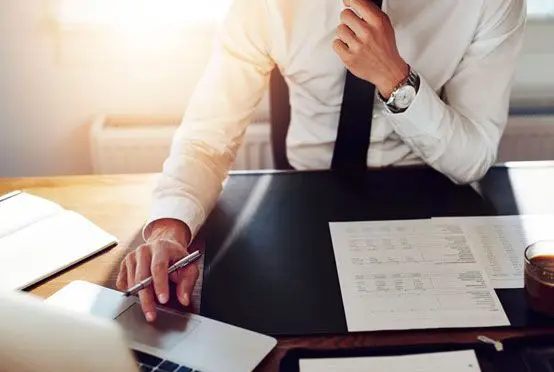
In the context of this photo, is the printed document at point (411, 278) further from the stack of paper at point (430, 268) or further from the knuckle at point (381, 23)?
the knuckle at point (381, 23)

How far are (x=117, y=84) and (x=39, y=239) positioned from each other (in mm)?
792

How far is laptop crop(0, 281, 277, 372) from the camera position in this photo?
0.64 metres

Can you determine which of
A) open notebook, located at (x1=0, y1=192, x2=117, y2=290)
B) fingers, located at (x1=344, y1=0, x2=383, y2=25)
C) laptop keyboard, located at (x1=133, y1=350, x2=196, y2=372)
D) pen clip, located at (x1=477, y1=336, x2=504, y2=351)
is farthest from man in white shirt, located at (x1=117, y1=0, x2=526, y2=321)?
pen clip, located at (x1=477, y1=336, x2=504, y2=351)

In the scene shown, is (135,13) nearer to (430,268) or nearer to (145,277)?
(145,277)

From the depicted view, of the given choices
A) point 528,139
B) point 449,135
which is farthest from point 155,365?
point 528,139

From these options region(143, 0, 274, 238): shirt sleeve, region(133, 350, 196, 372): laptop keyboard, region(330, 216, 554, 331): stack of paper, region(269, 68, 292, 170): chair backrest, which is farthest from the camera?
region(269, 68, 292, 170): chair backrest

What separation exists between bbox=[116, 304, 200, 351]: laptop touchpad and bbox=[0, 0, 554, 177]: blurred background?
943 millimetres

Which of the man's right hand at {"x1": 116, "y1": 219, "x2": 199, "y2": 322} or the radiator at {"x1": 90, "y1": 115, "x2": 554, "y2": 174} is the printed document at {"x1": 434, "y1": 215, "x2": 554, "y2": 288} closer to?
the man's right hand at {"x1": 116, "y1": 219, "x2": 199, "y2": 322}

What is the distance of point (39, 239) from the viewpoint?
1.18m

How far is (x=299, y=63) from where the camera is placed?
141 cm

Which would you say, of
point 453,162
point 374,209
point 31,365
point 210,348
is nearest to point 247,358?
point 210,348

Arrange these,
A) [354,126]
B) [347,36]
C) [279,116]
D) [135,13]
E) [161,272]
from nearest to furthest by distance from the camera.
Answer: [161,272] → [347,36] → [354,126] → [279,116] → [135,13]

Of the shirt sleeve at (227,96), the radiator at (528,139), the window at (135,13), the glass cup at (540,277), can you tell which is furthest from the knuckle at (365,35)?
the radiator at (528,139)

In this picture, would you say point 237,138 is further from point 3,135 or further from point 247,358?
point 3,135
